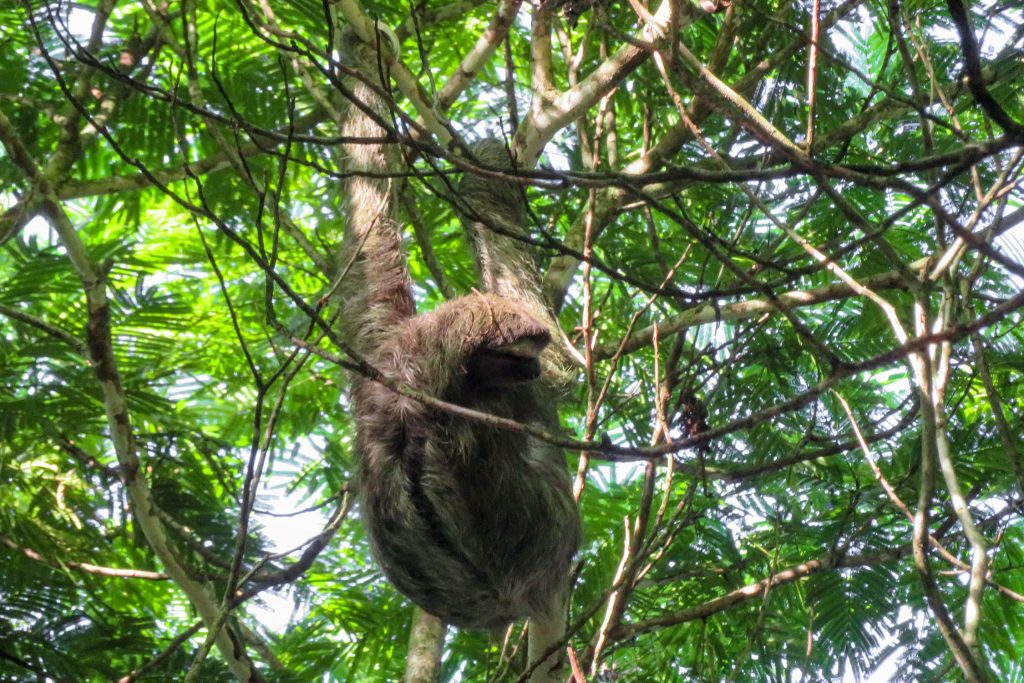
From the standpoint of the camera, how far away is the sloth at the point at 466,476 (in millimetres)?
4863

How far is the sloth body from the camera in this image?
4.86m

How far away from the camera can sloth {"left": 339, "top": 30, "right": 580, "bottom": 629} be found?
4.86 metres

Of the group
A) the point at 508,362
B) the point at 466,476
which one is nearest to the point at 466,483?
the point at 466,476

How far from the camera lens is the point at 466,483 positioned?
5.02 metres

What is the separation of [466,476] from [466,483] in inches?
1.3

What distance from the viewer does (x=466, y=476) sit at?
16.5 ft

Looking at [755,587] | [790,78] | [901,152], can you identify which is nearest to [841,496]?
[755,587]

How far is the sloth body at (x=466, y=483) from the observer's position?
4.86m

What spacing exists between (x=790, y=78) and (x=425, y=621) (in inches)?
148

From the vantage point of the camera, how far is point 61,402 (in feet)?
19.0

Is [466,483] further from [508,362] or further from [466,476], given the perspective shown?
[508,362]

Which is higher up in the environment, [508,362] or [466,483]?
[508,362]

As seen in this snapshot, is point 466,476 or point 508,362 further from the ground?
point 508,362

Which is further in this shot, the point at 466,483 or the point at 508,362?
the point at 466,483
